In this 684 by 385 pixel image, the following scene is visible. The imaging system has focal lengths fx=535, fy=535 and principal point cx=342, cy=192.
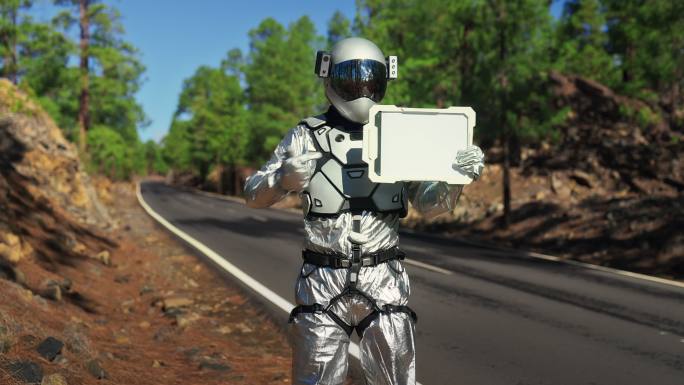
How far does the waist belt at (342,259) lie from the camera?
249 cm

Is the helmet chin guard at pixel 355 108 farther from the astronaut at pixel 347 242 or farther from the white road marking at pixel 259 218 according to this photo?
the white road marking at pixel 259 218

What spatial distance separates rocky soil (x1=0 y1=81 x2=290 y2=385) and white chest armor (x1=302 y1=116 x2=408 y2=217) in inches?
85.4

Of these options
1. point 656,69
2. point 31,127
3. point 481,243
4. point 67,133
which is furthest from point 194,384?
point 67,133

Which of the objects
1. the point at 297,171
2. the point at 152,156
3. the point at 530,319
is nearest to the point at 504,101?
the point at 530,319

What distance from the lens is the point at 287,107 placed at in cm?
3800

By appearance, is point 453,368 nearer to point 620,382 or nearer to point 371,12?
point 620,382

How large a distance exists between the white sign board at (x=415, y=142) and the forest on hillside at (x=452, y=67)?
9.51 m

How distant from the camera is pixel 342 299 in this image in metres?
2.50

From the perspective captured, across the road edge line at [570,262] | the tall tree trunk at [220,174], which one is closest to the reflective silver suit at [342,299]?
the road edge line at [570,262]

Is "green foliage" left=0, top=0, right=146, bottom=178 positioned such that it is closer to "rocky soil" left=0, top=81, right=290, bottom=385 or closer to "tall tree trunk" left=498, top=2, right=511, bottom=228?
"rocky soil" left=0, top=81, right=290, bottom=385

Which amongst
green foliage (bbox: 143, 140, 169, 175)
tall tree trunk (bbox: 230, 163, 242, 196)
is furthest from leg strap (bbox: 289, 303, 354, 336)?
green foliage (bbox: 143, 140, 169, 175)

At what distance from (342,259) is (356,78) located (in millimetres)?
864

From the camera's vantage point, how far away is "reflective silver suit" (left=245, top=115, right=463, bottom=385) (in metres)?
2.45

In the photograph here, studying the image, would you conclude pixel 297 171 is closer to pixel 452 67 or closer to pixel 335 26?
pixel 452 67
